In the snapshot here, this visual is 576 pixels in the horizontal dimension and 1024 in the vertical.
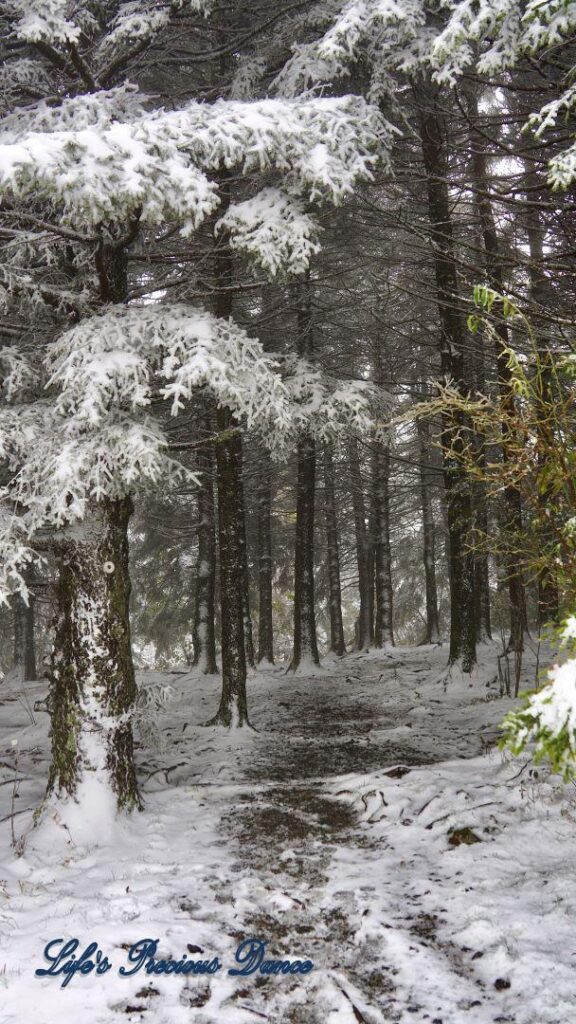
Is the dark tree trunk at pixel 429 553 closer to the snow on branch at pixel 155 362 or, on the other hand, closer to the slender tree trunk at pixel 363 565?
the slender tree trunk at pixel 363 565

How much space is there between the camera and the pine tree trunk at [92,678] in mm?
5406

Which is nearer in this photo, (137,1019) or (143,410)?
(137,1019)

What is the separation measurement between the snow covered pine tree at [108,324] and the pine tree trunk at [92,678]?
12 mm

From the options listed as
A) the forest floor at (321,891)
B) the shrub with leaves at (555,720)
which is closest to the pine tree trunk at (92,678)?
the forest floor at (321,891)

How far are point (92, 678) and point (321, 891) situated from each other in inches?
102

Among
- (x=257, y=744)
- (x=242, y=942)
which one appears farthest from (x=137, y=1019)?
(x=257, y=744)

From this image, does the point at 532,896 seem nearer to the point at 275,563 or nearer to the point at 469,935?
the point at 469,935

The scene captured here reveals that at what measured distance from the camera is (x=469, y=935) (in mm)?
3355

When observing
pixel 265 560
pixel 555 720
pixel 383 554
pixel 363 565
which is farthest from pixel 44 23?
pixel 363 565

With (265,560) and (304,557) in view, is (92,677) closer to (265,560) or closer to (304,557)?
(304,557)

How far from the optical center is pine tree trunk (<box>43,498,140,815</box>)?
5406 millimetres

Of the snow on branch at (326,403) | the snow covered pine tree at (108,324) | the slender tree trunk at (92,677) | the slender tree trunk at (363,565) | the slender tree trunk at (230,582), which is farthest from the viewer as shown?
the slender tree trunk at (363,565)

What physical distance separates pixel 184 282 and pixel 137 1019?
20.5 ft

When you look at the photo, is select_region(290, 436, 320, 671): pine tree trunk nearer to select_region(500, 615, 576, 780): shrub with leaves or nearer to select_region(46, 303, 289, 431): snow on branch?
select_region(46, 303, 289, 431): snow on branch
